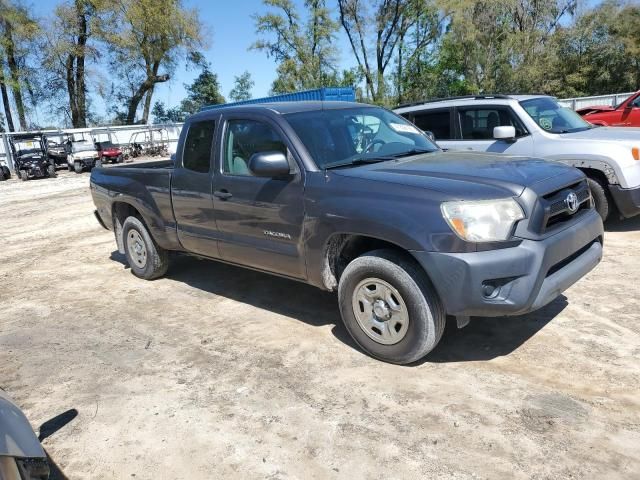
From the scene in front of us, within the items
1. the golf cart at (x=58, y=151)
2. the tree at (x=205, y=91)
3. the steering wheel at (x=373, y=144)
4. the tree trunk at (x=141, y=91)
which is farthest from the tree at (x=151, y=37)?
the steering wheel at (x=373, y=144)

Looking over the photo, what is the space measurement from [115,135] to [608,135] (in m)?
29.3

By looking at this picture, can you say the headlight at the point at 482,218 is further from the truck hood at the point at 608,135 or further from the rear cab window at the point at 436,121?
the rear cab window at the point at 436,121

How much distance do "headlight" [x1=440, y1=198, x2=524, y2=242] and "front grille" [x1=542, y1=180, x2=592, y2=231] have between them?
0.30 metres

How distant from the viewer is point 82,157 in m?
24.1

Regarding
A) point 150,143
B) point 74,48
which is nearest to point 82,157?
point 150,143

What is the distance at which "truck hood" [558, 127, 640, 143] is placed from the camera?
6.69m

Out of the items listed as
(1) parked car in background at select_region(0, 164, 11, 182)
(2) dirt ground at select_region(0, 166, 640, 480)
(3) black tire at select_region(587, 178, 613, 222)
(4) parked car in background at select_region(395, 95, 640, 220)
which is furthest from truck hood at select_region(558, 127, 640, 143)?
(1) parked car in background at select_region(0, 164, 11, 182)

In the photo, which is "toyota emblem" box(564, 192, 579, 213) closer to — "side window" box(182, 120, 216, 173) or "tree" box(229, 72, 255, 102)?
"side window" box(182, 120, 216, 173)

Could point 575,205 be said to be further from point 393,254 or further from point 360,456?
point 360,456

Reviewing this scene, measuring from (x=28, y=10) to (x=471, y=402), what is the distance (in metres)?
40.3

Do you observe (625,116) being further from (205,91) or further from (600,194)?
(205,91)

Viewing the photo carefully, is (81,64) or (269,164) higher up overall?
(81,64)

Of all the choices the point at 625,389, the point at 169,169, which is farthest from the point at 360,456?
the point at 169,169

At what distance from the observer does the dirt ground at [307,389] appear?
2771 mm
